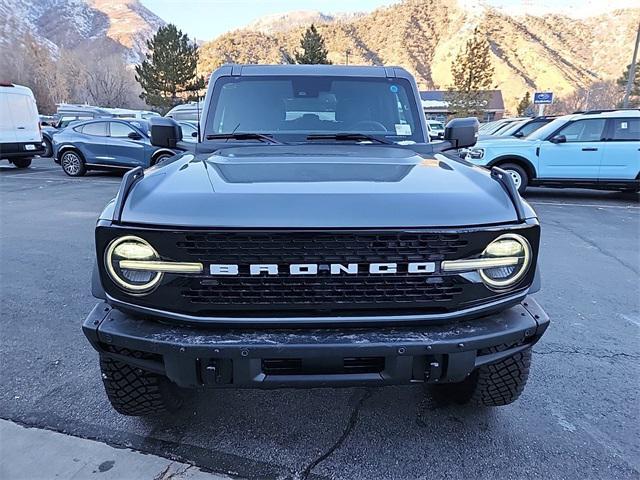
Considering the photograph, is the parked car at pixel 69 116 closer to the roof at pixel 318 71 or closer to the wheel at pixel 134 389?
the roof at pixel 318 71

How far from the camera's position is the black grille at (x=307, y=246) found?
1847mm

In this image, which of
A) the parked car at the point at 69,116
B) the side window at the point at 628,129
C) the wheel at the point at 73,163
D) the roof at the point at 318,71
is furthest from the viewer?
the parked car at the point at 69,116

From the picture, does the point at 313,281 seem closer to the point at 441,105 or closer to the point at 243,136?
the point at 243,136

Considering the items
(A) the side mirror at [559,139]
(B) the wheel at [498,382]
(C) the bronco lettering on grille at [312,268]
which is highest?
(C) the bronco lettering on grille at [312,268]

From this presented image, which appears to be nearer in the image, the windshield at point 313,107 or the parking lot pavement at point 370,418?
the parking lot pavement at point 370,418

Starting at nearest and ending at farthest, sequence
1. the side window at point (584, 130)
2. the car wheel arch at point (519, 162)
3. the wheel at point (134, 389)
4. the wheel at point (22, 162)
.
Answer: the wheel at point (134, 389) < the side window at point (584, 130) < the car wheel arch at point (519, 162) < the wheel at point (22, 162)

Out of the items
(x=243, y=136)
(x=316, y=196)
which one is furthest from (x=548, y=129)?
(x=316, y=196)

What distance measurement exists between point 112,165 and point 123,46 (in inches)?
5422

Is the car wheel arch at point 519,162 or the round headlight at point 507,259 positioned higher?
the round headlight at point 507,259

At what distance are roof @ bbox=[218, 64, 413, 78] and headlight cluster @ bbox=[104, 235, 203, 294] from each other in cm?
211

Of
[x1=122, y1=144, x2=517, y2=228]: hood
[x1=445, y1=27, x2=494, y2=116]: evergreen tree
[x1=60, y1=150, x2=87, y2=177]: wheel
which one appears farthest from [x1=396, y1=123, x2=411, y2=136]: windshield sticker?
[x1=445, y1=27, x2=494, y2=116]: evergreen tree

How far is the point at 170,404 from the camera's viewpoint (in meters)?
2.45

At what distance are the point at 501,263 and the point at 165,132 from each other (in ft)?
8.08

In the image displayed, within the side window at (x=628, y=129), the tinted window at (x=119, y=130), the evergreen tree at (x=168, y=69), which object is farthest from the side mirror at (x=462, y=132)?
the evergreen tree at (x=168, y=69)
